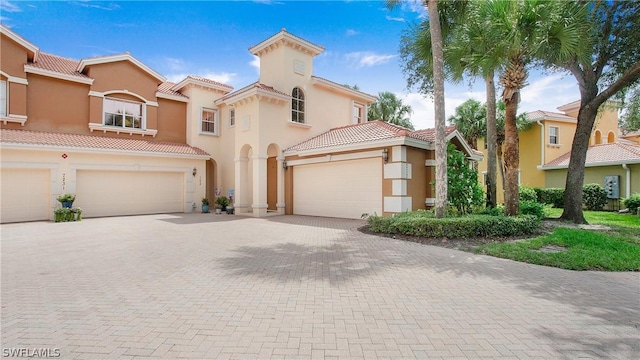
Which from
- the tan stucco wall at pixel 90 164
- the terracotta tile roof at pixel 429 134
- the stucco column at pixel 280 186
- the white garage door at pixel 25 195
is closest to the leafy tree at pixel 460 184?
the terracotta tile roof at pixel 429 134

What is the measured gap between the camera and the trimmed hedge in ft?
30.0

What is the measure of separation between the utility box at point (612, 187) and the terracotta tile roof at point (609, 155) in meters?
1.05

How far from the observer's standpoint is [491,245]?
821cm

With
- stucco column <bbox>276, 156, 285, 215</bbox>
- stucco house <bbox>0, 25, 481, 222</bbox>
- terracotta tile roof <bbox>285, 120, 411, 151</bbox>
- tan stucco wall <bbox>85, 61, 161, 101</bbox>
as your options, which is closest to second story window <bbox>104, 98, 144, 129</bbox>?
stucco house <bbox>0, 25, 481, 222</bbox>

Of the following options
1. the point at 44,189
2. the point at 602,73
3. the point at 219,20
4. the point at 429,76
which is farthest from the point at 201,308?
the point at 602,73

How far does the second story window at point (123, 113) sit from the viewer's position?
17.9 m

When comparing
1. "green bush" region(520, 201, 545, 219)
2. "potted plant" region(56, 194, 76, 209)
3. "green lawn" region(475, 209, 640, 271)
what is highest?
"potted plant" region(56, 194, 76, 209)

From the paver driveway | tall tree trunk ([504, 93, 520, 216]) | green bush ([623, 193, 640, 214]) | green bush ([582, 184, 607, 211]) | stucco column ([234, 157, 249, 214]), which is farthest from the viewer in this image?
green bush ([582, 184, 607, 211])

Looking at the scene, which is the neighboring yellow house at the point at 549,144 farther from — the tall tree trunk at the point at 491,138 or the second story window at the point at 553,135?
the tall tree trunk at the point at 491,138

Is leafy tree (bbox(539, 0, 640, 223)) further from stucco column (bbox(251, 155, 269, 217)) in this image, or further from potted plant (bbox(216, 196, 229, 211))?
potted plant (bbox(216, 196, 229, 211))

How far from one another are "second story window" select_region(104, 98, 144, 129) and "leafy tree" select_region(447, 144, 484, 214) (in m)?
17.7

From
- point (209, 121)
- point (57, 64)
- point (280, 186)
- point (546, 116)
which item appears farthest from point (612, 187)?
point (57, 64)

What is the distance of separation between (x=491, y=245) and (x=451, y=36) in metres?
9.02

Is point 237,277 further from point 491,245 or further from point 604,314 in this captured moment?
point 491,245
